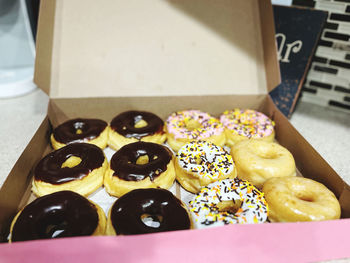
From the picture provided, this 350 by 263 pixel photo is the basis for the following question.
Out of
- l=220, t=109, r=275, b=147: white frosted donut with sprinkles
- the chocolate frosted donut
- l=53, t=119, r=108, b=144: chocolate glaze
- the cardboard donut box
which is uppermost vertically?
the cardboard donut box

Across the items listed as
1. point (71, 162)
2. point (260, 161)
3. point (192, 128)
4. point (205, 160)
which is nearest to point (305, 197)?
point (260, 161)

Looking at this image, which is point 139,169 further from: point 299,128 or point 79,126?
point 299,128

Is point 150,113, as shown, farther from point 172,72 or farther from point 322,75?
point 322,75

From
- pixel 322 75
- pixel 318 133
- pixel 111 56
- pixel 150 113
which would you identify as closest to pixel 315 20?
pixel 322 75

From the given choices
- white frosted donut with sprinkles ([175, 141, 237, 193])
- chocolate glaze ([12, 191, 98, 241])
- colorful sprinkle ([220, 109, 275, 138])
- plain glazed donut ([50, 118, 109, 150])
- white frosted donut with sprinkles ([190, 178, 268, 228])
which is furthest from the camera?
colorful sprinkle ([220, 109, 275, 138])

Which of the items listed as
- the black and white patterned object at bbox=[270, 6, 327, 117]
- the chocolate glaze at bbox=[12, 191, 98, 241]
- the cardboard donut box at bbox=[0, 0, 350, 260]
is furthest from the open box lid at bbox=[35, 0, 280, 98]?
the chocolate glaze at bbox=[12, 191, 98, 241]

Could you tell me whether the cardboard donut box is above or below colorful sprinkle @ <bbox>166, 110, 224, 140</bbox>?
above

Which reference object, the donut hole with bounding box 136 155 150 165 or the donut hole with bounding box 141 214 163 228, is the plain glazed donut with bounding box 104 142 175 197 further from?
the donut hole with bounding box 141 214 163 228
